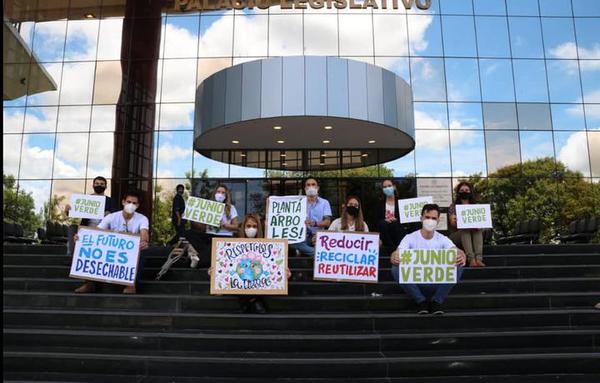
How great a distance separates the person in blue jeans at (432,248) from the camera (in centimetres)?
669

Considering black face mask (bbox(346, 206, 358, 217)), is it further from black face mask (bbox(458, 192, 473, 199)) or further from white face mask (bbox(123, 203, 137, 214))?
white face mask (bbox(123, 203, 137, 214))

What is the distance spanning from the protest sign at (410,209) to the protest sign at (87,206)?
608cm

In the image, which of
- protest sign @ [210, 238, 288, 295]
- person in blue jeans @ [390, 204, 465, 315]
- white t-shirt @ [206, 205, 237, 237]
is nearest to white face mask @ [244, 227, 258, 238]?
protest sign @ [210, 238, 288, 295]

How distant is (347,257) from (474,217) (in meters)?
2.70

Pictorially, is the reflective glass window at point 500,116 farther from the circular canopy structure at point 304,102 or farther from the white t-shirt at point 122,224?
the white t-shirt at point 122,224

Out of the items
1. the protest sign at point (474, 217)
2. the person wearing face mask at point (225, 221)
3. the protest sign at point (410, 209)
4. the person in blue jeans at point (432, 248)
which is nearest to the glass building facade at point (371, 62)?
the protest sign at point (410, 209)

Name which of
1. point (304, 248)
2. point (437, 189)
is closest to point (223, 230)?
point (304, 248)

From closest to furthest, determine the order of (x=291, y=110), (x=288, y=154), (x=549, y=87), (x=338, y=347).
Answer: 1. (x=338, y=347)
2. (x=291, y=110)
3. (x=288, y=154)
4. (x=549, y=87)

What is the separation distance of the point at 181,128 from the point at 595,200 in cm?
1849

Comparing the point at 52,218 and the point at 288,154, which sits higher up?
the point at 288,154

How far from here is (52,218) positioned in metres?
20.1

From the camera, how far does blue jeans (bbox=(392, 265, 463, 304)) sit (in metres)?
6.69

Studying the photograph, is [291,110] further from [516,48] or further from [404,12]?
[516,48]

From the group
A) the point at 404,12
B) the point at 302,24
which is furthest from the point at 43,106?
the point at 404,12
